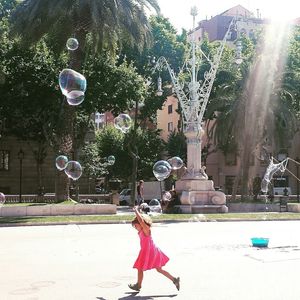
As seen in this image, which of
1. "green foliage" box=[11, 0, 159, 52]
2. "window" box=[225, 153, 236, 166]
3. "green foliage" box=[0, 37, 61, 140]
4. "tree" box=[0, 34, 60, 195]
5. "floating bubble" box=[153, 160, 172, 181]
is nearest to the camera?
"floating bubble" box=[153, 160, 172, 181]

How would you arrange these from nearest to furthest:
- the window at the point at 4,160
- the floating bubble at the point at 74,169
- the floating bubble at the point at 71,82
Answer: the floating bubble at the point at 71,82 → the floating bubble at the point at 74,169 → the window at the point at 4,160

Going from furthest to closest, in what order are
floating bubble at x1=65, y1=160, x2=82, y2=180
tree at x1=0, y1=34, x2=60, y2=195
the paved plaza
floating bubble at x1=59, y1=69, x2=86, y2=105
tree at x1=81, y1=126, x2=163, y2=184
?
tree at x1=81, y1=126, x2=163, y2=184, tree at x1=0, y1=34, x2=60, y2=195, floating bubble at x1=65, y1=160, x2=82, y2=180, floating bubble at x1=59, y1=69, x2=86, y2=105, the paved plaza

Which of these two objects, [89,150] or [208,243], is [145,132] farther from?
[208,243]

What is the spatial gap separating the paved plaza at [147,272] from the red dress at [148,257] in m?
0.39

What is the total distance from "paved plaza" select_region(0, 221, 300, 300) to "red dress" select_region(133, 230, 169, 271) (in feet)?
1.27

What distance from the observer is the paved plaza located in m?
7.24

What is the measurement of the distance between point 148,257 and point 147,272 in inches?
71.9

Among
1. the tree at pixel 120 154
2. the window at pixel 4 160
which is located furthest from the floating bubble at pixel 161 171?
the window at pixel 4 160

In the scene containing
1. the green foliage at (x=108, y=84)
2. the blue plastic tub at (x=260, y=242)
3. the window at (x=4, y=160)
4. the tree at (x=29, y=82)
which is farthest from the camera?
the window at (x=4, y=160)

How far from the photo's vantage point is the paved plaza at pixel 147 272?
724cm

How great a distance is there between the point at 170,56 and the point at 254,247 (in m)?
34.5

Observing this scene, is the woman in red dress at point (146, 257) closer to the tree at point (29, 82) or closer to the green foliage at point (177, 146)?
the tree at point (29, 82)

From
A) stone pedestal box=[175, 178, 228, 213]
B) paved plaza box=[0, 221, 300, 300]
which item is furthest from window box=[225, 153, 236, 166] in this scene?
paved plaza box=[0, 221, 300, 300]

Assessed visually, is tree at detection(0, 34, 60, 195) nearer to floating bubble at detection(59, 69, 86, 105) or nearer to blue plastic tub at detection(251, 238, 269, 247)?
floating bubble at detection(59, 69, 86, 105)
